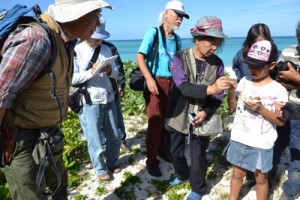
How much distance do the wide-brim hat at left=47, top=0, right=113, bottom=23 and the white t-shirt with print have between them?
1706mm

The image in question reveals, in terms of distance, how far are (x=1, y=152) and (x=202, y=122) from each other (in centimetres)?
217

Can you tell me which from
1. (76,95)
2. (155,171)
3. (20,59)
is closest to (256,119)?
(155,171)

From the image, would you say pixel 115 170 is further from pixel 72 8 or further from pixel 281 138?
pixel 72 8

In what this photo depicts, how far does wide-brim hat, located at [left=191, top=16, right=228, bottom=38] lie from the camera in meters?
2.96

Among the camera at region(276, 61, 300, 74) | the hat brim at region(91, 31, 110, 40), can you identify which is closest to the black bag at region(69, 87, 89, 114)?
the hat brim at region(91, 31, 110, 40)

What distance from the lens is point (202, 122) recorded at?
3332 millimetres

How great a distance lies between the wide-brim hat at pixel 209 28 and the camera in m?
2.96

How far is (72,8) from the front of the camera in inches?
77.0

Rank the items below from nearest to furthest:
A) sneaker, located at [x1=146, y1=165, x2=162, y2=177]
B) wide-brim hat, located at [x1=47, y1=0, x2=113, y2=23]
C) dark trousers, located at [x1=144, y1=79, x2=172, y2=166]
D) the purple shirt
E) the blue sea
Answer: wide-brim hat, located at [x1=47, y1=0, x2=113, y2=23] < the purple shirt < dark trousers, located at [x1=144, y1=79, x2=172, y2=166] < sneaker, located at [x1=146, y1=165, x2=162, y2=177] < the blue sea

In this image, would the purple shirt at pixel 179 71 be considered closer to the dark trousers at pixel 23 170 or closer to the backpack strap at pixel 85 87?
the backpack strap at pixel 85 87

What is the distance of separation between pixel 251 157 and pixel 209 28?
1480 millimetres

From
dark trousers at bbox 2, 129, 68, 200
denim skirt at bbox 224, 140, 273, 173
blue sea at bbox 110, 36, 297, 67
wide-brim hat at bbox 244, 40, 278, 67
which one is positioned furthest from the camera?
blue sea at bbox 110, 36, 297, 67

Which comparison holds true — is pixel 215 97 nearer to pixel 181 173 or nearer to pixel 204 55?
pixel 204 55

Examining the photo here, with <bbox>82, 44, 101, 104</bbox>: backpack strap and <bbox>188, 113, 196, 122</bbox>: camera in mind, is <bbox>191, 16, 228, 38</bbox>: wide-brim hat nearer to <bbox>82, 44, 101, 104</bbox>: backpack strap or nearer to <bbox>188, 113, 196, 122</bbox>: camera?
<bbox>188, 113, 196, 122</bbox>: camera
